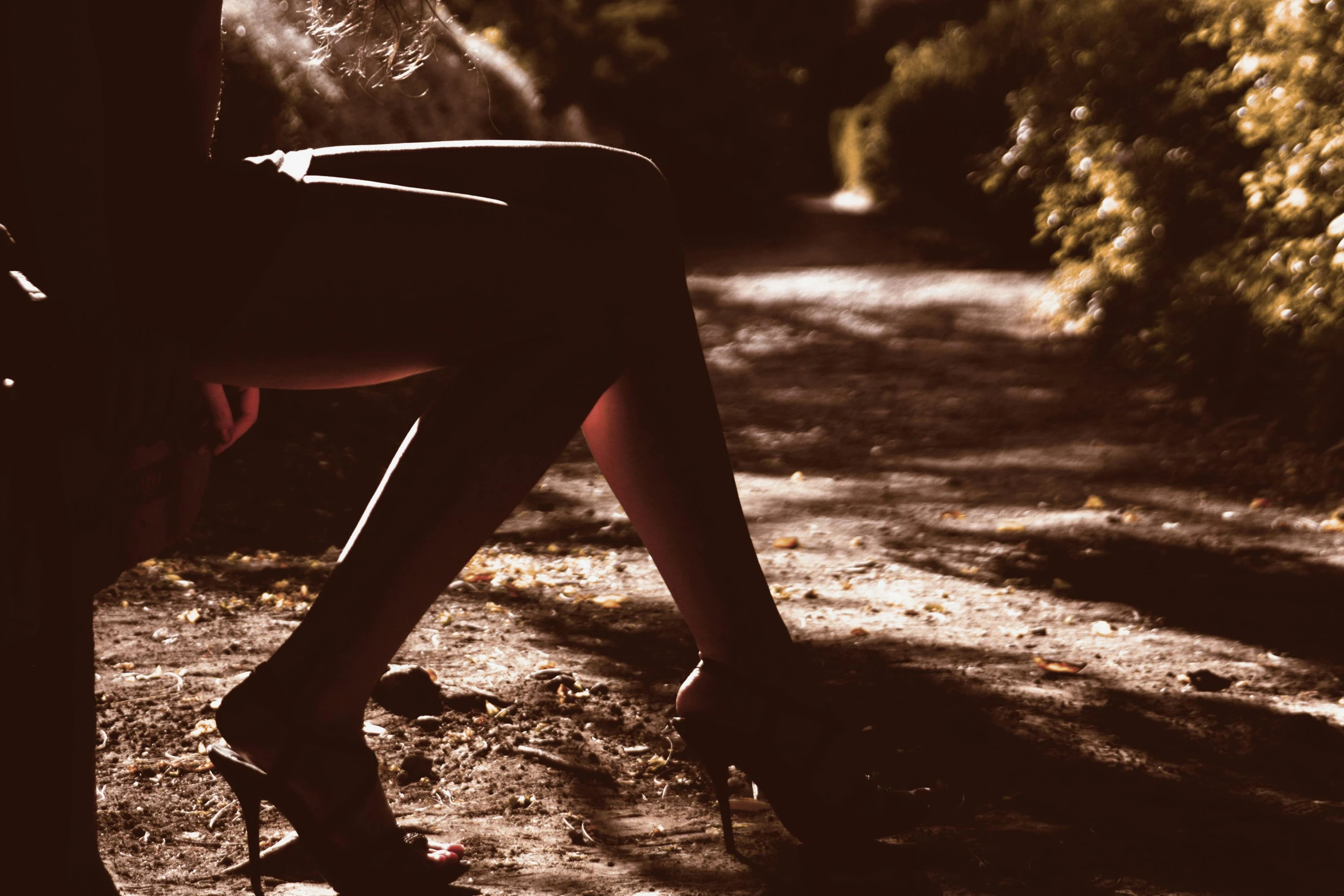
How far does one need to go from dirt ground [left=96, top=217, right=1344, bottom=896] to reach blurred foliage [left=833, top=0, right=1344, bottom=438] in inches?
13.8

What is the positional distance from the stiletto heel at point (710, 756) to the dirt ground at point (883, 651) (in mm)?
91

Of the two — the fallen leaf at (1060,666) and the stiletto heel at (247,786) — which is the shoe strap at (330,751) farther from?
the fallen leaf at (1060,666)

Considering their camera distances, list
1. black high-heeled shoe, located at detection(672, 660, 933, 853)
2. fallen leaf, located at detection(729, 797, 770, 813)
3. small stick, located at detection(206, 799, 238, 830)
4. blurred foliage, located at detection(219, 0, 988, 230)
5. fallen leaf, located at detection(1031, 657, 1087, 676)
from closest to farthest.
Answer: black high-heeled shoe, located at detection(672, 660, 933, 853) < small stick, located at detection(206, 799, 238, 830) < fallen leaf, located at detection(729, 797, 770, 813) < fallen leaf, located at detection(1031, 657, 1087, 676) < blurred foliage, located at detection(219, 0, 988, 230)

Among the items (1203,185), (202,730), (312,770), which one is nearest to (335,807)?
(312,770)

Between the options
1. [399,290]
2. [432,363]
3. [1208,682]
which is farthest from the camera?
[1208,682]

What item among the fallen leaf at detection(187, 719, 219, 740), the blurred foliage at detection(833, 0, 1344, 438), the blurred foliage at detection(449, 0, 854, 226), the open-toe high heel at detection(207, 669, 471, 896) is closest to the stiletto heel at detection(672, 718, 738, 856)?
the open-toe high heel at detection(207, 669, 471, 896)

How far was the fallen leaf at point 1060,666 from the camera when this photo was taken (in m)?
3.38

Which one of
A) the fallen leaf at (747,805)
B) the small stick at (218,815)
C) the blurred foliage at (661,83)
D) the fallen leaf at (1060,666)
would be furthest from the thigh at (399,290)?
the blurred foliage at (661,83)

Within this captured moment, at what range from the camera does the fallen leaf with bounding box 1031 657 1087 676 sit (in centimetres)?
338

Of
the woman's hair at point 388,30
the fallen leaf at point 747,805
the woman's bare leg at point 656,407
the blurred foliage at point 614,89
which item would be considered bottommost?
→ the fallen leaf at point 747,805

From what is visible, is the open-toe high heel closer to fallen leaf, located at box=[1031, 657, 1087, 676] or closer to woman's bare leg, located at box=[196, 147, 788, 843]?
woman's bare leg, located at box=[196, 147, 788, 843]

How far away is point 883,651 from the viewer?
11.4 ft

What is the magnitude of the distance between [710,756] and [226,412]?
2.87 ft

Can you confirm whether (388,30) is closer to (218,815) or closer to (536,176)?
(536,176)
